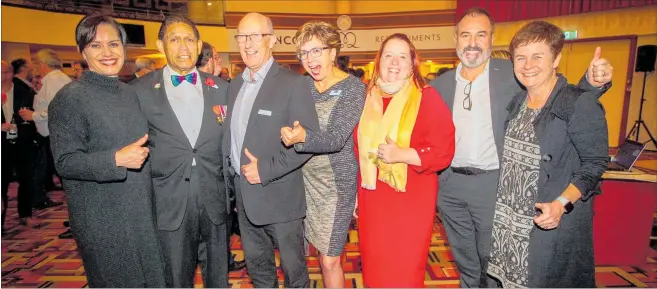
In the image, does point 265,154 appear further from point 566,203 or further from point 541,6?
point 541,6

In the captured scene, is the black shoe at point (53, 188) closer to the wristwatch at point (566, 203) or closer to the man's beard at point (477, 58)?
the man's beard at point (477, 58)

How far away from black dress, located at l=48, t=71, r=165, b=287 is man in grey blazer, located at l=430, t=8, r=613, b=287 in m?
1.89

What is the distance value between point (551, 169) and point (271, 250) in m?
1.71

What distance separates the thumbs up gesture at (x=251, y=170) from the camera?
217 centimetres

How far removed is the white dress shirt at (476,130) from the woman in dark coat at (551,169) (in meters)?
0.34

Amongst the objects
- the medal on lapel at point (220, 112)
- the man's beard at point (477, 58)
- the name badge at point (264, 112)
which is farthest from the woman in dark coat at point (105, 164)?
the man's beard at point (477, 58)

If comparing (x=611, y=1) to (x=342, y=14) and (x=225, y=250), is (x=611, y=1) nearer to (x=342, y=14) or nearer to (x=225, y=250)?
(x=342, y=14)

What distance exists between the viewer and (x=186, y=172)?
2.28 metres

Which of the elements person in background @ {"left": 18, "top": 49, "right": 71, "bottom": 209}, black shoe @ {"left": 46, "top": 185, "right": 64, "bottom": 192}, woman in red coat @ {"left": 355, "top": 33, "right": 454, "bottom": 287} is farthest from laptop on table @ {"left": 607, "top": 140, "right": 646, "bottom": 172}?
black shoe @ {"left": 46, "top": 185, "right": 64, "bottom": 192}

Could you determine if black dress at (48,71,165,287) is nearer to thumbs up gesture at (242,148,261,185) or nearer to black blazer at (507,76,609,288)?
thumbs up gesture at (242,148,261,185)

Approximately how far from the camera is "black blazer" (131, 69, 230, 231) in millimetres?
2234

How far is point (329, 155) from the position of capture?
2.31 metres

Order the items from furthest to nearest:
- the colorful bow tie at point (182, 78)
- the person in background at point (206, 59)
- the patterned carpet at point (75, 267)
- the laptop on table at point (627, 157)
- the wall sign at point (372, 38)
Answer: the wall sign at point (372, 38) → the person in background at point (206, 59) → the laptop on table at point (627, 157) → the patterned carpet at point (75, 267) → the colorful bow tie at point (182, 78)

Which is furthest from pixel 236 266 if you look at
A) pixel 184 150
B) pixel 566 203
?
pixel 566 203
